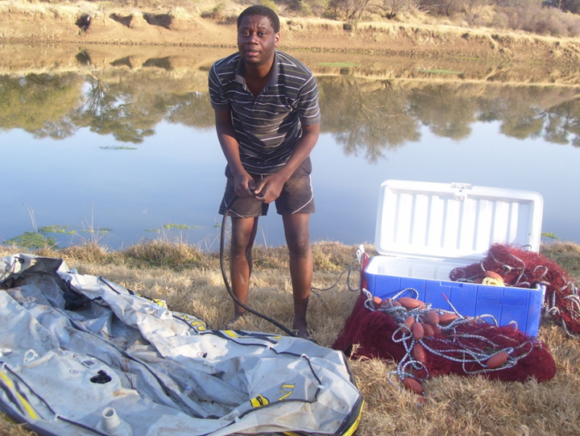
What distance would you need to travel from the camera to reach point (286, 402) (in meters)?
2.21

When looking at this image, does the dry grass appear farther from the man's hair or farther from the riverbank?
the riverbank

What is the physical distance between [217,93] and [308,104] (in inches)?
20.8

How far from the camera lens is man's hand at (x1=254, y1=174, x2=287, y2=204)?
10.1 ft

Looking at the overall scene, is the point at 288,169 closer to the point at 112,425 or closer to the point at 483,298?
the point at 483,298

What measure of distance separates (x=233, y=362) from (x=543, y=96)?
16087 millimetres

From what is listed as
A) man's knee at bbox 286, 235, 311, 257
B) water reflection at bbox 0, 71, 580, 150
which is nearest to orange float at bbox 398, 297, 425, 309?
man's knee at bbox 286, 235, 311, 257

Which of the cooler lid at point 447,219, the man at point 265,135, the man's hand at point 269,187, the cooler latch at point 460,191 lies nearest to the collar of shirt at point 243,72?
the man at point 265,135

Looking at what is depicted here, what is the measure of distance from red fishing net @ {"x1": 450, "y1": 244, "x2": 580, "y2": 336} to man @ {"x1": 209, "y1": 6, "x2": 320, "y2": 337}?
3.44ft

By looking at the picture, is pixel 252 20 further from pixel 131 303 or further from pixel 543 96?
pixel 543 96

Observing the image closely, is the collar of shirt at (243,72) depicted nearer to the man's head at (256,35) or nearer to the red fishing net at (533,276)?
the man's head at (256,35)

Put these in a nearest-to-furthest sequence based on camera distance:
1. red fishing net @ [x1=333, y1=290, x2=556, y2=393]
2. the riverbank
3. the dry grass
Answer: the dry grass, red fishing net @ [x1=333, y1=290, x2=556, y2=393], the riverbank

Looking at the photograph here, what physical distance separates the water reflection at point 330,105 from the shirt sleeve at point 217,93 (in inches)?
150

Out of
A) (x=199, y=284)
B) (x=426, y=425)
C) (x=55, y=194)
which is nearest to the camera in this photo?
(x=426, y=425)

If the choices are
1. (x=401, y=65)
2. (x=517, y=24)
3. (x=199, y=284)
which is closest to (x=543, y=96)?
(x=401, y=65)
